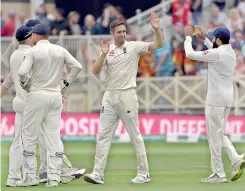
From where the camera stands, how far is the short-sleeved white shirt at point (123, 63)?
15453 millimetres

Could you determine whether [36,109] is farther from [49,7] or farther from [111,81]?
[49,7]

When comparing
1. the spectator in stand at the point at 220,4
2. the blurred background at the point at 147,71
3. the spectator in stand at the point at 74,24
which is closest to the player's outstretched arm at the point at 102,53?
the blurred background at the point at 147,71

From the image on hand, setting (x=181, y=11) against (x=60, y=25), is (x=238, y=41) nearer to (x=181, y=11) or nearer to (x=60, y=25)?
(x=181, y=11)

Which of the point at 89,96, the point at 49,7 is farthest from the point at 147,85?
the point at 49,7

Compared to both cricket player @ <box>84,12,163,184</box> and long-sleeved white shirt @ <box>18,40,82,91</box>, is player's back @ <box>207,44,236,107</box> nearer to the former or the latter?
cricket player @ <box>84,12,163,184</box>

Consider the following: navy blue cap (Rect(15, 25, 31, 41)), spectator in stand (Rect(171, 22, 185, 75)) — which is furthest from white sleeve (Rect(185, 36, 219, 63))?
spectator in stand (Rect(171, 22, 185, 75))

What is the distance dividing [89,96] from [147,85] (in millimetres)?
1624

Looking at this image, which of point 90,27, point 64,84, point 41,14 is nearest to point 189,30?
point 64,84

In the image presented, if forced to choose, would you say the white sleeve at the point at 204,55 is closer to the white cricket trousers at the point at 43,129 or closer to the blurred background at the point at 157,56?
the white cricket trousers at the point at 43,129

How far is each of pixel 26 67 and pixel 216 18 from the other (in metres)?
15.1

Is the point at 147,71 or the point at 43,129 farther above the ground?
the point at 147,71

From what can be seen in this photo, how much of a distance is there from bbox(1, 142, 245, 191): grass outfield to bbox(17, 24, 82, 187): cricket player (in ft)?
1.07

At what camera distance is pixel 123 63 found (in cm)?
1545

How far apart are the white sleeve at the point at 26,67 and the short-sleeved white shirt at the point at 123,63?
1.35 meters
